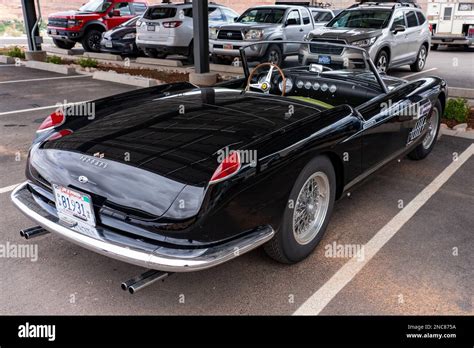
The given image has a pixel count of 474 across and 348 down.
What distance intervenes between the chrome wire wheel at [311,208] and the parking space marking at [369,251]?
0.34 meters

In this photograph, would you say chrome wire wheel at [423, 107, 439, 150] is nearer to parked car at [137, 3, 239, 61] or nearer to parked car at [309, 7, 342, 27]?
parked car at [137, 3, 239, 61]

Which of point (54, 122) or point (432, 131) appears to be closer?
point (54, 122)

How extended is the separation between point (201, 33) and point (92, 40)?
721 centimetres

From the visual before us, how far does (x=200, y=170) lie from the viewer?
2.49 meters

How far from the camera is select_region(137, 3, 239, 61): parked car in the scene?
1194cm

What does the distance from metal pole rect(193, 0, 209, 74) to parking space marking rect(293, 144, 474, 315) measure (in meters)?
6.06

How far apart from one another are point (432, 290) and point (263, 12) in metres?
10.9

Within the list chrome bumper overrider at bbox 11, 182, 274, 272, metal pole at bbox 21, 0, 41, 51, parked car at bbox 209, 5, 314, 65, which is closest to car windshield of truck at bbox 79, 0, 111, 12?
metal pole at bbox 21, 0, 41, 51

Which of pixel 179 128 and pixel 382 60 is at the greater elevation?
pixel 179 128

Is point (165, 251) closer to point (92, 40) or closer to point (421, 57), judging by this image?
point (421, 57)

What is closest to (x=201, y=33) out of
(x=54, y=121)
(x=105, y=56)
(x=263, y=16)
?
(x=263, y=16)

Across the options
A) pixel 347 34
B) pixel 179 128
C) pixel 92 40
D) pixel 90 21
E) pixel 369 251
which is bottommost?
pixel 369 251

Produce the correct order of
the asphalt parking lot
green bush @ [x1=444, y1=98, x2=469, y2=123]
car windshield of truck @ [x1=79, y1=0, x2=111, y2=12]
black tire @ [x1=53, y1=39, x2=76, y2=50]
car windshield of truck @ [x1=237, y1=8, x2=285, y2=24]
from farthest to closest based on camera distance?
1. black tire @ [x1=53, y1=39, x2=76, y2=50]
2. car windshield of truck @ [x1=79, y1=0, x2=111, y2=12]
3. car windshield of truck @ [x1=237, y1=8, x2=285, y2=24]
4. green bush @ [x1=444, y1=98, x2=469, y2=123]
5. the asphalt parking lot
